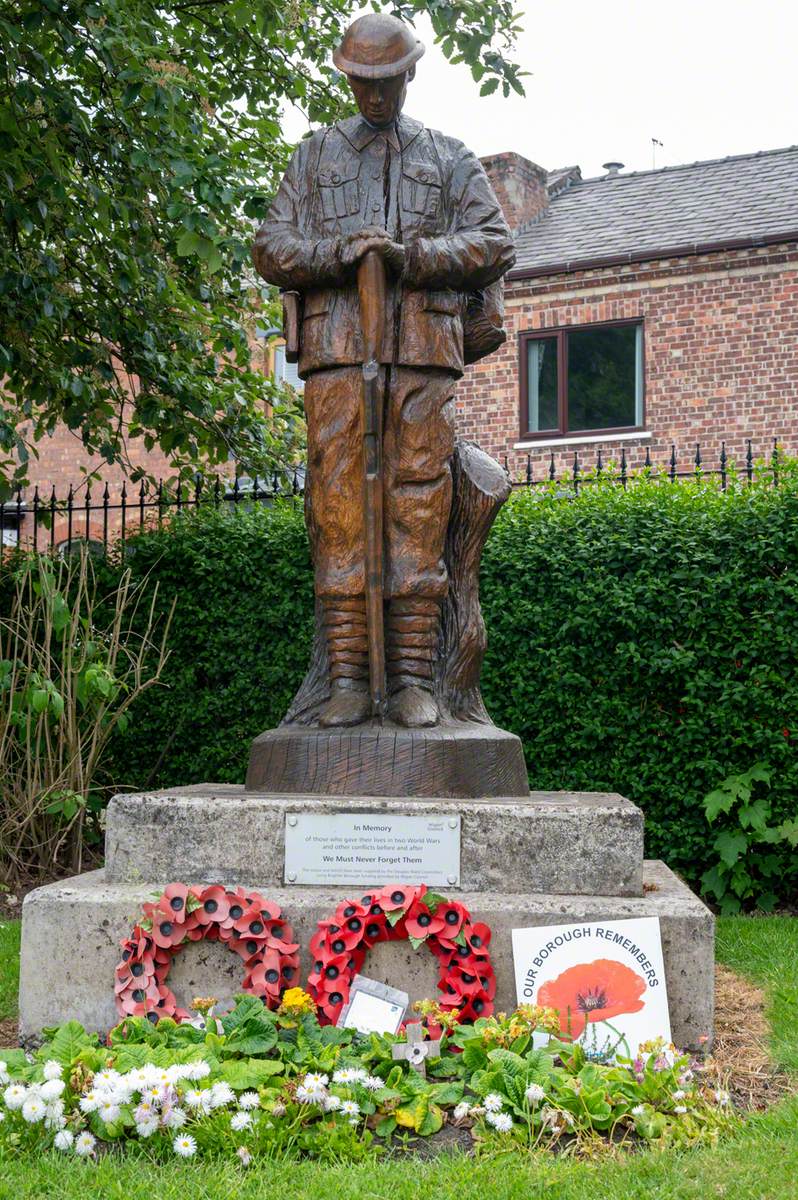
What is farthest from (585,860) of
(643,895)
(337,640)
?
(337,640)

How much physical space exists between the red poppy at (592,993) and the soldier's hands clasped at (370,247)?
2299 mm

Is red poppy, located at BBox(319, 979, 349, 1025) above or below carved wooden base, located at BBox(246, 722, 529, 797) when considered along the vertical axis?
below

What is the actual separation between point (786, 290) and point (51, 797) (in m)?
10.2

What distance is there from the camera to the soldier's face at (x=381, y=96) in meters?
4.45

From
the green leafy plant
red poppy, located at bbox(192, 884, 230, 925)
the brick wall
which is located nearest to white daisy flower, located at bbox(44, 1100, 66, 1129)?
red poppy, located at bbox(192, 884, 230, 925)

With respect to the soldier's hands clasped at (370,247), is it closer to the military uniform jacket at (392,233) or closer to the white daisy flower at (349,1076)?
the military uniform jacket at (392,233)

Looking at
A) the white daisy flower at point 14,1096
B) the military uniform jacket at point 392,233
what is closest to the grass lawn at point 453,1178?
the white daisy flower at point 14,1096

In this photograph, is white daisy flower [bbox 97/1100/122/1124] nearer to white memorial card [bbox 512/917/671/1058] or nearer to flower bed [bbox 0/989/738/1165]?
flower bed [bbox 0/989/738/1165]

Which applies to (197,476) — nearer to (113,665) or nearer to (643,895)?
(113,665)

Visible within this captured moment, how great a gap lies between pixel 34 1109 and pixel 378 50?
3.38 meters

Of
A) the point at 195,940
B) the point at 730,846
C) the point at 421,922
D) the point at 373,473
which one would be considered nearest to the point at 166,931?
the point at 195,940

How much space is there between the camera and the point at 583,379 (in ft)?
51.5

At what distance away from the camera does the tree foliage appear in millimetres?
6570

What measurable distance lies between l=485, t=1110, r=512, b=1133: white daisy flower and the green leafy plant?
143 inches
